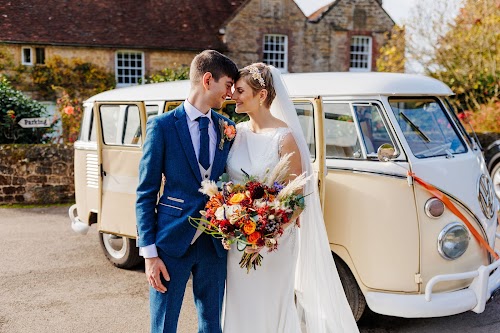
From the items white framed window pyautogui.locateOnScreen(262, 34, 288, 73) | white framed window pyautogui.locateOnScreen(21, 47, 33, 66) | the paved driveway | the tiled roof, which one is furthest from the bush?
white framed window pyautogui.locateOnScreen(262, 34, 288, 73)

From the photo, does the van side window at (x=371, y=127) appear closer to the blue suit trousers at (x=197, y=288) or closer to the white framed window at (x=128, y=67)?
the blue suit trousers at (x=197, y=288)

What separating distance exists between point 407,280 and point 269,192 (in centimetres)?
189

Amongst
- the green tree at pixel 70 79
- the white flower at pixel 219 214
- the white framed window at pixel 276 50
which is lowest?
the white flower at pixel 219 214

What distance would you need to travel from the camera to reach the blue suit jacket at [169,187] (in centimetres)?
318

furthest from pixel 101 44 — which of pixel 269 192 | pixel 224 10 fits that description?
pixel 269 192

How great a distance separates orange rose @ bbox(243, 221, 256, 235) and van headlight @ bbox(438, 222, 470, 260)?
2080 mm

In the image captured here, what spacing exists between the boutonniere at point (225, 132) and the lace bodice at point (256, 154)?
6.8 inches

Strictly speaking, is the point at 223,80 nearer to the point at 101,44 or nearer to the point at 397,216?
the point at 397,216

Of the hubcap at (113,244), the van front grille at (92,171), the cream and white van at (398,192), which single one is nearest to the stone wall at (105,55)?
the van front grille at (92,171)

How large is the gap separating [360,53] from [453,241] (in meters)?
20.9

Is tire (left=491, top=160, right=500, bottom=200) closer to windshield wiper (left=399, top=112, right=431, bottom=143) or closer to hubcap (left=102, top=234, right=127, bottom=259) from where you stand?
windshield wiper (left=399, top=112, right=431, bottom=143)

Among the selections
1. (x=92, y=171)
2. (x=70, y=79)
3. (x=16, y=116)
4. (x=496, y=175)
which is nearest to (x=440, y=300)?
(x=92, y=171)

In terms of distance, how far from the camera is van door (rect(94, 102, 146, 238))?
6.16 metres

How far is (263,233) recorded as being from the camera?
3.10m
